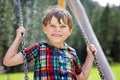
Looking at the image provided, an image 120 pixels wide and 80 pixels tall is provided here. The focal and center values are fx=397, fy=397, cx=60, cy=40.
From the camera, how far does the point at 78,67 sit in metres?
2.14

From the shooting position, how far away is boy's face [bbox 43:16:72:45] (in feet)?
6.69

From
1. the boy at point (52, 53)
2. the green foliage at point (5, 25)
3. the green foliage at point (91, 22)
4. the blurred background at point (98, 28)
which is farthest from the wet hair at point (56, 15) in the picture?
the blurred background at point (98, 28)

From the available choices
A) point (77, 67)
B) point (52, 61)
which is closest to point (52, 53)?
point (52, 61)

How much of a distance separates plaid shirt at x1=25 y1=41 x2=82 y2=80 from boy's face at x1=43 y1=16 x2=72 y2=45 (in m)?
0.04

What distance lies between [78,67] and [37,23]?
6478mm

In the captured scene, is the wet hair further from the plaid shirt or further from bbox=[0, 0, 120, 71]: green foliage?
bbox=[0, 0, 120, 71]: green foliage

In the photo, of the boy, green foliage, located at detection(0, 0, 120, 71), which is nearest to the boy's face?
the boy

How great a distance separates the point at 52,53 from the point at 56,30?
4.8 inches

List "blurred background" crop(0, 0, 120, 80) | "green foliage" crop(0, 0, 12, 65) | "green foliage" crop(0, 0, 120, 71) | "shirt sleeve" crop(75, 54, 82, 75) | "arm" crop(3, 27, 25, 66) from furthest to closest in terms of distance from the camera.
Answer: "blurred background" crop(0, 0, 120, 80) < "green foliage" crop(0, 0, 120, 71) < "green foliage" crop(0, 0, 12, 65) < "shirt sleeve" crop(75, 54, 82, 75) < "arm" crop(3, 27, 25, 66)

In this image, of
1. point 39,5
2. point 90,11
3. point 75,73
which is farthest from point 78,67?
point 90,11

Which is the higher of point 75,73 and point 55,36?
point 55,36

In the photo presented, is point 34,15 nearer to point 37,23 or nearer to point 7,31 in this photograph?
point 37,23

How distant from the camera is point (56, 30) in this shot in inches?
80.7

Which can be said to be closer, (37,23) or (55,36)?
(55,36)
